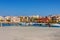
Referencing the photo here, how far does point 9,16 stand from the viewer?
1334 inches

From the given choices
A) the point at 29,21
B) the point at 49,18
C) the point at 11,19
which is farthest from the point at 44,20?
the point at 11,19

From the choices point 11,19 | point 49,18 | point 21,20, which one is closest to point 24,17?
point 21,20

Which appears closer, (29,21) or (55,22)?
(55,22)

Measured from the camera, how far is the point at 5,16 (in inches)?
1314

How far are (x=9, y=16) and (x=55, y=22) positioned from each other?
34.3 ft

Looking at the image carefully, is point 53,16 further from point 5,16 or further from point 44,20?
point 5,16

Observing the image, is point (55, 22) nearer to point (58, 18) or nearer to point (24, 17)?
point (58, 18)

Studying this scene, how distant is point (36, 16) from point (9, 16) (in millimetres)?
5570

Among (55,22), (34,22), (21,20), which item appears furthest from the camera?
(21,20)

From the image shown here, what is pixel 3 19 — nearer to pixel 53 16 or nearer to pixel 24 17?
pixel 24 17

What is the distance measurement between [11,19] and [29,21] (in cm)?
467

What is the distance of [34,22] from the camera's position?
3019cm

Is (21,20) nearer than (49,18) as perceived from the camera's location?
No

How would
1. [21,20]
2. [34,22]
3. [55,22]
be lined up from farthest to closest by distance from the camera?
[21,20]
[34,22]
[55,22]
